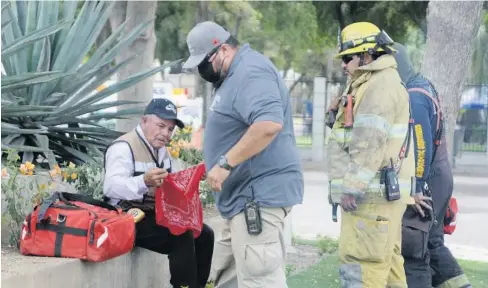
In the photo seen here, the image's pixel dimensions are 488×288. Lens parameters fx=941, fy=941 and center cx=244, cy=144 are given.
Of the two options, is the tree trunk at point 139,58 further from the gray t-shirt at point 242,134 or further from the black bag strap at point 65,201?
the gray t-shirt at point 242,134

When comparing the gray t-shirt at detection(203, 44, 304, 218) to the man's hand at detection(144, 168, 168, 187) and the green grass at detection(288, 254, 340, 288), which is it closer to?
the man's hand at detection(144, 168, 168, 187)

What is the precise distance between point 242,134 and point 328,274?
3.28 m

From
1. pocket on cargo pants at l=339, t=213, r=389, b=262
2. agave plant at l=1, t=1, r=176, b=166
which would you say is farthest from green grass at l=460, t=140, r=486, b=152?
pocket on cargo pants at l=339, t=213, r=389, b=262

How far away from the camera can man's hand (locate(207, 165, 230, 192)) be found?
176 inches

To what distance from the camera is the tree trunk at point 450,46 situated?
8.76m

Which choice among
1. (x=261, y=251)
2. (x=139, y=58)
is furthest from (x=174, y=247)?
(x=139, y=58)

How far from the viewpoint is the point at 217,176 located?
14.7ft

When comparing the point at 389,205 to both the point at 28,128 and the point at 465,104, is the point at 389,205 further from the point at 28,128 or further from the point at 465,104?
the point at 465,104

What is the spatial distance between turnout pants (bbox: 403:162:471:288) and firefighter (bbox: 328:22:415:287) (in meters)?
0.63

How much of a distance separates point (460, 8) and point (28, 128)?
415cm

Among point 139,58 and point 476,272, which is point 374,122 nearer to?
point 476,272

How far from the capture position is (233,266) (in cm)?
515

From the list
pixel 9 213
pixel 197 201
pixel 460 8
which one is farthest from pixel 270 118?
pixel 460 8

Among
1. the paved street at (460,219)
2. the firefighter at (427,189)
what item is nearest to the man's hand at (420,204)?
the firefighter at (427,189)
